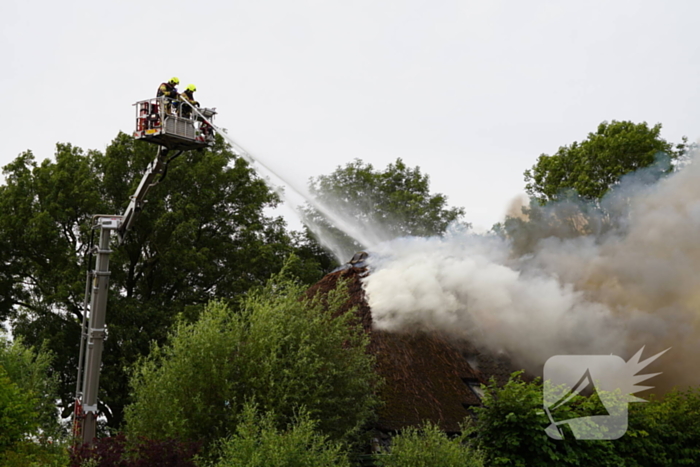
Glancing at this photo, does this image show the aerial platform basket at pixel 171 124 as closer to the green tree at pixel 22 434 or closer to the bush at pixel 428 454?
the green tree at pixel 22 434

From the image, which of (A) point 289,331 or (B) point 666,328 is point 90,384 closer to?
(A) point 289,331

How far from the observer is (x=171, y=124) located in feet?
53.6

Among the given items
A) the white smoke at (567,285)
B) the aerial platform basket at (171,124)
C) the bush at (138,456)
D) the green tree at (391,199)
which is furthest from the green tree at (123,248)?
the bush at (138,456)

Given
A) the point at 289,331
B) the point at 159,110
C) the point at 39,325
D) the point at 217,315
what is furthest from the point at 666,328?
the point at 39,325

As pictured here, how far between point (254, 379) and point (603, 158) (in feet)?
88.9

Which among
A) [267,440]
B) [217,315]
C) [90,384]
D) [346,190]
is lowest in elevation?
[267,440]

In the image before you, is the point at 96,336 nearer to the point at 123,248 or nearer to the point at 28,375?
the point at 28,375

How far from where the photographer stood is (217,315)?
1662cm

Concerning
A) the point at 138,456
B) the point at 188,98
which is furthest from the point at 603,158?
the point at 138,456

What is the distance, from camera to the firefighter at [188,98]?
16.8 m

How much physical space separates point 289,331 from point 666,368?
1181 centimetres

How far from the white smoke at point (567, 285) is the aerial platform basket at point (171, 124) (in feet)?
26.9

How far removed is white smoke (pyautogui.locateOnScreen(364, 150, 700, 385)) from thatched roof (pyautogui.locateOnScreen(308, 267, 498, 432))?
1.73ft

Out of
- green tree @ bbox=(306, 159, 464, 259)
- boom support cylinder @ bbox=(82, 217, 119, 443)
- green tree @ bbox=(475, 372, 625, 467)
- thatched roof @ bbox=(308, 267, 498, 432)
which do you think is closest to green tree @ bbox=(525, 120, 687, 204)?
green tree @ bbox=(306, 159, 464, 259)
